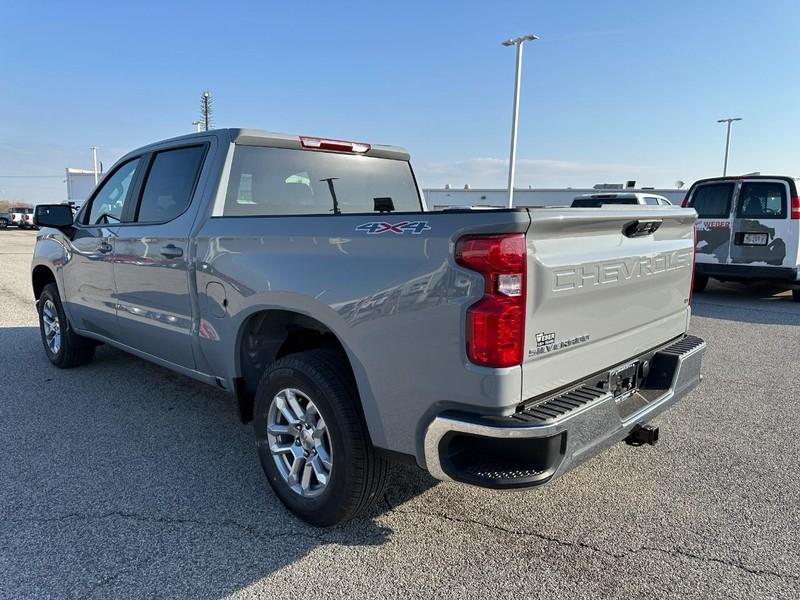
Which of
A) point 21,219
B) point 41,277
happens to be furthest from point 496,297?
point 21,219

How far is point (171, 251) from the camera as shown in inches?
150

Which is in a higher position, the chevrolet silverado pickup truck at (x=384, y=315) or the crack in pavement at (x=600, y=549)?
the chevrolet silverado pickup truck at (x=384, y=315)

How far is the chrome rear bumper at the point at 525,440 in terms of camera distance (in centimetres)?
227

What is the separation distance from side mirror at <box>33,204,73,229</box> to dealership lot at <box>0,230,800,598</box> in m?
1.58

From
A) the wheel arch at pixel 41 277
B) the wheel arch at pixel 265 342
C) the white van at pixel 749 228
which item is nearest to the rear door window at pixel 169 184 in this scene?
→ the wheel arch at pixel 265 342

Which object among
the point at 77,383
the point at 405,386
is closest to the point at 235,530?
the point at 405,386

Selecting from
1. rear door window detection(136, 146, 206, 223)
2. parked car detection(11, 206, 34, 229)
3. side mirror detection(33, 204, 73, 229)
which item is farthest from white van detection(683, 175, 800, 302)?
parked car detection(11, 206, 34, 229)

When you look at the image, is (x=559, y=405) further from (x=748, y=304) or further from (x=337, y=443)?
(x=748, y=304)

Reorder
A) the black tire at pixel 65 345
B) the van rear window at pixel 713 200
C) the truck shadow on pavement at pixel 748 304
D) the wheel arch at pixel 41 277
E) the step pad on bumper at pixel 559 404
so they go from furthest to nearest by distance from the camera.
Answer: the van rear window at pixel 713 200
the truck shadow on pavement at pixel 748 304
the wheel arch at pixel 41 277
the black tire at pixel 65 345
the step pad on bumper at pixel 559 404

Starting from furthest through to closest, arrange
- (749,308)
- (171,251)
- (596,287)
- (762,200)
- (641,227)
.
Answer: (762,200) → (749,308) → (171,251) → (641,227) → (596,287)

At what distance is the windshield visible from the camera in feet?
12.5

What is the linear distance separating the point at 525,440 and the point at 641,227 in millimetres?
1263

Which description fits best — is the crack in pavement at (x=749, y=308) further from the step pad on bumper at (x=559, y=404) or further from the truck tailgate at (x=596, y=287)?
the step pad on bumper at (x=559, y=404)

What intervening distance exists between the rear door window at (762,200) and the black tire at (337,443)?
9.54m
